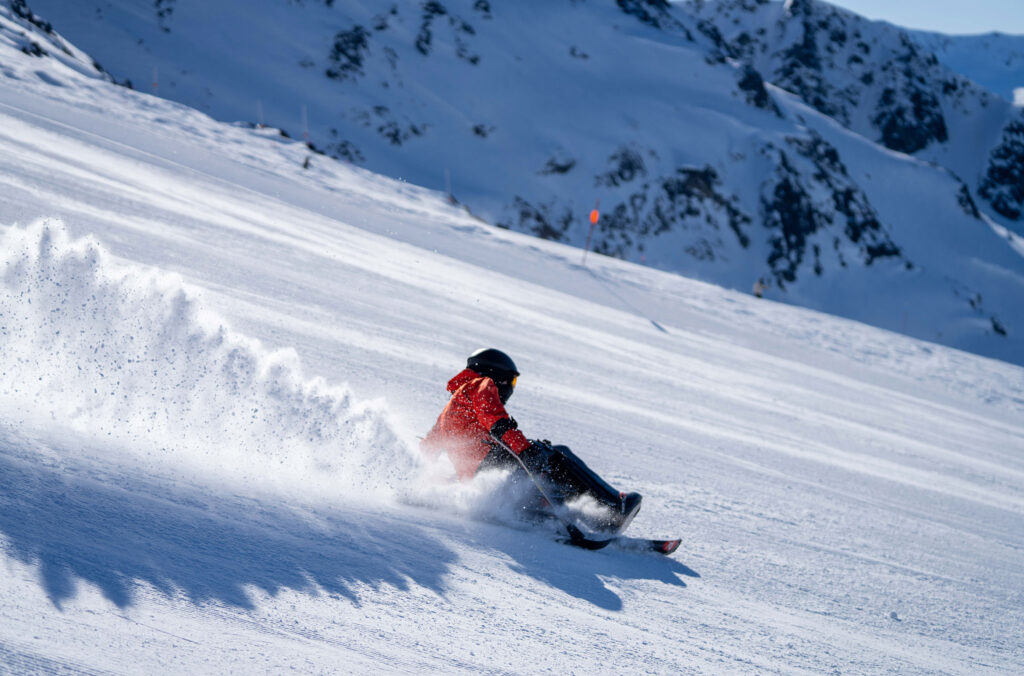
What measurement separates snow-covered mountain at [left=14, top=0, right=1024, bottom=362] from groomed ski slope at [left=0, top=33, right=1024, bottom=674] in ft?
126

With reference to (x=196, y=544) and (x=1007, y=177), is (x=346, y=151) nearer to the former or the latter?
(x=196, y=544)

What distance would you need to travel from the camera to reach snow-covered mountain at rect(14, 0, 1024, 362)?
49344 mm

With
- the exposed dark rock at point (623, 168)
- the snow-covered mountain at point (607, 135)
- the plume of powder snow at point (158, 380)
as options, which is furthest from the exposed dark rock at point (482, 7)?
the plume of powder snow at point (158, 380)

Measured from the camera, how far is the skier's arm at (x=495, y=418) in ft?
13.3

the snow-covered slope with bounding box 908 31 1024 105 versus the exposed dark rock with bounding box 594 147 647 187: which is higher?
the snow-covered slope with bounding box 908 31 1024 105

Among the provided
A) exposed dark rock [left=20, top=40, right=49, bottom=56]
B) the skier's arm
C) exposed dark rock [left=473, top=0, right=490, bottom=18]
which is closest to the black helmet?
the skier's arm

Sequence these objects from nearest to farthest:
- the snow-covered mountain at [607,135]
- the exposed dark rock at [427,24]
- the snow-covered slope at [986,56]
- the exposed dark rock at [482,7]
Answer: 1. the snow-covered mountain at [607,135]
2. the exposed dark rock at [427,24]
3. the exposed dark rock at [482,7]
4. the snow-covered slope at [986,56]

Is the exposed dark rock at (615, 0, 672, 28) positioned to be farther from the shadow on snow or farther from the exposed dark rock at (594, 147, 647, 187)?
the shadow on snow

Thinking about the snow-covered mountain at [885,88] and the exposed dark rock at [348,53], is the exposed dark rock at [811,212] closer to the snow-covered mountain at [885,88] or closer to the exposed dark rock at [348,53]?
the exposed dark rock at [348,53]

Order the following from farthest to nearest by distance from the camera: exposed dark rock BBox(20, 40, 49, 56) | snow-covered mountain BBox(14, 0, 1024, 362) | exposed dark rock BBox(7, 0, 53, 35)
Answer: snow-covered mountain BBox(14, 0, 1024, 362) < exposed dark rock BBox(7, 0, 53, 35) < exposed dark rock BBox(20, 40, 49, 56)

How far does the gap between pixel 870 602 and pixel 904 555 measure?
3.83 ft

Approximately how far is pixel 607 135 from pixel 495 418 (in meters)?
56.3

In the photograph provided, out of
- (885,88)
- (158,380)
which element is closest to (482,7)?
(158,380)

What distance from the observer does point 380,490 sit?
4.18m
